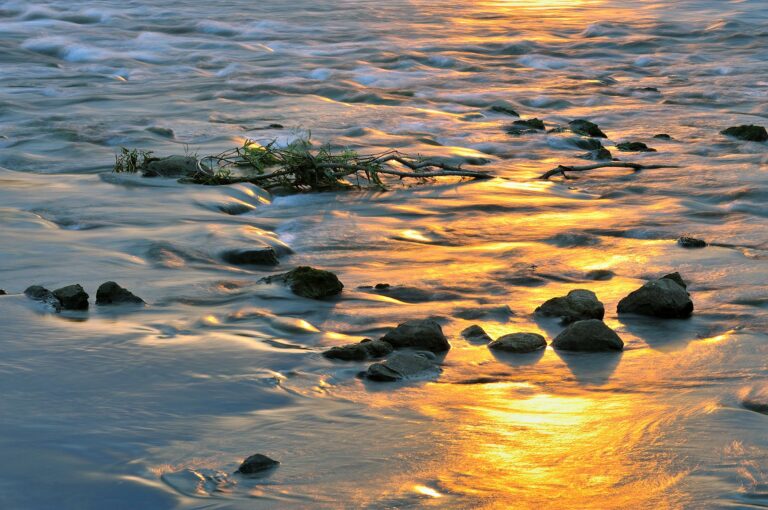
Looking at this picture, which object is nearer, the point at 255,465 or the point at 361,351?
the point at 255,465

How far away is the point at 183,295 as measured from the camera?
4020mm

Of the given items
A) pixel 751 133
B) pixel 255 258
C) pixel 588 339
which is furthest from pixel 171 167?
pixel 751 133

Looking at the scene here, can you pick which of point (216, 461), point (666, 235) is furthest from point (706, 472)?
point (666, 235)

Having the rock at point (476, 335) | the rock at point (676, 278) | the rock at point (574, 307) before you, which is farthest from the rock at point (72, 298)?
the rock at point (676, 278)

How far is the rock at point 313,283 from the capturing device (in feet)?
13.2

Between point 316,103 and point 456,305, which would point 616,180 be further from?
point 316,103

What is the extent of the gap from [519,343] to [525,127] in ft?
17.0

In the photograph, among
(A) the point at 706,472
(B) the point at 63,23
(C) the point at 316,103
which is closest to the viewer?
(A) the point at 706,472

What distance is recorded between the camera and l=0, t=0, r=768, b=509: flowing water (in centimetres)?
252

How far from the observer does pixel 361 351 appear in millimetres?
3316

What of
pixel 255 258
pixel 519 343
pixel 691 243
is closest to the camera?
pixel 519 343

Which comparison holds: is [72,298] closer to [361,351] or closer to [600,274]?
[361,351]

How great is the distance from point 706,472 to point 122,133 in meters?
6.05

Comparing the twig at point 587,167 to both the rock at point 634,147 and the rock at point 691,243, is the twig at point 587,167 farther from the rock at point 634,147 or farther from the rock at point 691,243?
the rock at point 691,243
